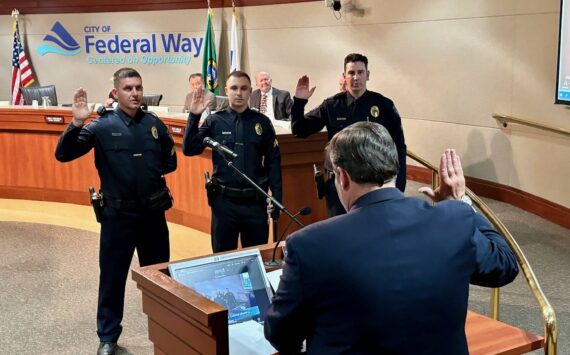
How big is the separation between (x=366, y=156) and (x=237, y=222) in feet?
8.30

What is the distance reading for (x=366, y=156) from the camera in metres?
1.72

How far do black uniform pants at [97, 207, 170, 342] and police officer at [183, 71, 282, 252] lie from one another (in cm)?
46

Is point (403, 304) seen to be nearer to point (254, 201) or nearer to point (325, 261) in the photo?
point (325, 261)

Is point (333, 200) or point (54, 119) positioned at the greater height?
point (54, 119)

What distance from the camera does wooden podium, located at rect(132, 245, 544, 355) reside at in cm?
211

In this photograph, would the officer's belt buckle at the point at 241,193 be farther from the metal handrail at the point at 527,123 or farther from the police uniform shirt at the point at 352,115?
the metal handrail at the point at 527,123

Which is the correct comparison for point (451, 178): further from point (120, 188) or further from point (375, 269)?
point (120, 188)

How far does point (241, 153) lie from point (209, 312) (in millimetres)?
2217

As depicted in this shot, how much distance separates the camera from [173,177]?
22.0 ft

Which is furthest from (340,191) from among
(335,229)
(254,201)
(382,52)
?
(382,52)

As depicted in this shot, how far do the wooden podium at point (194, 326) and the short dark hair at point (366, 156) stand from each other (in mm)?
658

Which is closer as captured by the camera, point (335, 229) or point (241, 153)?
point (335, 229)

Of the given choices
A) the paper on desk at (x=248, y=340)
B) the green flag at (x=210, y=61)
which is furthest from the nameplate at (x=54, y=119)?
the paper on desk at (x=248, y=340)

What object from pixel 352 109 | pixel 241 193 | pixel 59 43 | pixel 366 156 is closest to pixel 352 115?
pixel 352 109
